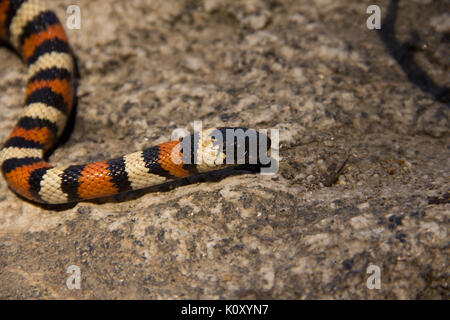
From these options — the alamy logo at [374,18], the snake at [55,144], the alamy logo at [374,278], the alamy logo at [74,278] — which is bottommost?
the alamy logo at [74,278]

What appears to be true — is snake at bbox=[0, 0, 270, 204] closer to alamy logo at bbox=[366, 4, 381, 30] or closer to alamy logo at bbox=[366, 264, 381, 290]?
alamy logo at bbox=[366, 264, 381, 290]

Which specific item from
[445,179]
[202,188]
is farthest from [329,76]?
[202,188]

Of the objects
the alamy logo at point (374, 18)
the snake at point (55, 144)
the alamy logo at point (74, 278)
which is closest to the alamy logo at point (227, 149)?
the snake at point (55, 144)

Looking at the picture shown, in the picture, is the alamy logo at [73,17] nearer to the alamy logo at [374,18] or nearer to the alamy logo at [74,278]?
the alamy logo at [74,278]

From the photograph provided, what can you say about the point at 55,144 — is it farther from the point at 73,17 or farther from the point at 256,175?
the point at 256,175

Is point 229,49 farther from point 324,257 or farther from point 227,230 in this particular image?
point 324,257
